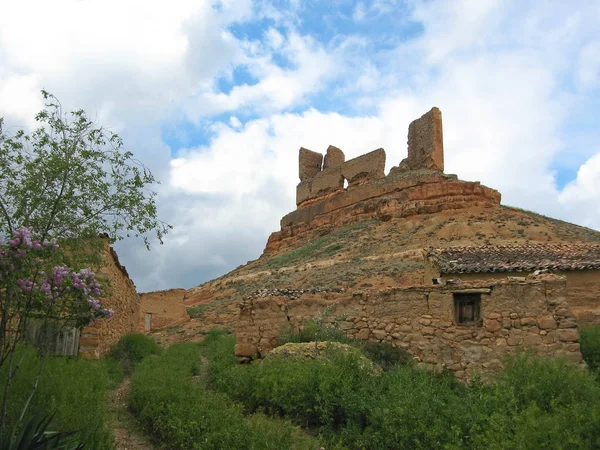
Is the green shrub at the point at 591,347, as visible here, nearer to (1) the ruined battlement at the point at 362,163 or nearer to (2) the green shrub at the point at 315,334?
(2) the green shrub at the point at 315,334

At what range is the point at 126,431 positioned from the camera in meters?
7.88

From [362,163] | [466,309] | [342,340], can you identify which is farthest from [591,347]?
[362,163]

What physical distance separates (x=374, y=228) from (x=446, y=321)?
2554 cm

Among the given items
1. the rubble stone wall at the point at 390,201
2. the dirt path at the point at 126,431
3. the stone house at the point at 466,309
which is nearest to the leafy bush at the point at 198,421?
the dirt path at the point at 126,431

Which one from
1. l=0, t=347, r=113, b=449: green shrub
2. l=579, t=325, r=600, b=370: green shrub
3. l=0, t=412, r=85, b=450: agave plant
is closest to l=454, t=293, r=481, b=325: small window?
l=579, t=325, r=600, b=370: green shrub

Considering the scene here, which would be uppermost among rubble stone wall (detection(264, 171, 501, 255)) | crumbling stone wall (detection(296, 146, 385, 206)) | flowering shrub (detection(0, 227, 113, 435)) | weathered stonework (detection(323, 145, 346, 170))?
weathered stonework (detection(323, 145, 346, 170))

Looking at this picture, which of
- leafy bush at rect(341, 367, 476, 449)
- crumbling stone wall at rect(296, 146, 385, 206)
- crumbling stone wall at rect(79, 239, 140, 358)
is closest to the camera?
leafy bush at rect(341, 367, 476, 449)

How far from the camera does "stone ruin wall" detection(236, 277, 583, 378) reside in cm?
855

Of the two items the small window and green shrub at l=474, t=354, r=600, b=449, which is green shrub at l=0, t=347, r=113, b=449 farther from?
the small window

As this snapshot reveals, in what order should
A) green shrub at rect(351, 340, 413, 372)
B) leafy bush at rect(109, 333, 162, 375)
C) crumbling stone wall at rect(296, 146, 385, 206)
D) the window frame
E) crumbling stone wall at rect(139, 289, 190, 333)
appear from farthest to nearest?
1. crumbling stone wall at rect(296, 146, 385, 206)
2. crumbling stone wall at rect(139, 289, 190, 333)
3. leafy bush at rect(109, 333, 162, 375)
4. green shrub at rect(351, 340, 413, 372)
5. the window frame

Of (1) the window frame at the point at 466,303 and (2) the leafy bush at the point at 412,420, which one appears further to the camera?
(1) the window frame at the point at 466,303

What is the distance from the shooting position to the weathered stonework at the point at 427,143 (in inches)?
1512

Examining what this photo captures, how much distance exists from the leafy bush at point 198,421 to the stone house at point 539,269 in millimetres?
6284

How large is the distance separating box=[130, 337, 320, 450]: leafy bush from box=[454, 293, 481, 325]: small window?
399cm
